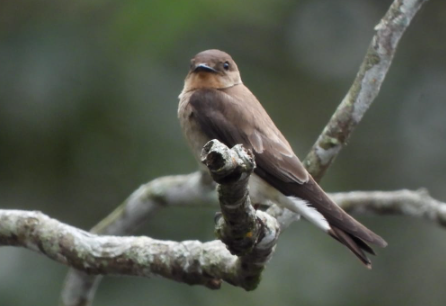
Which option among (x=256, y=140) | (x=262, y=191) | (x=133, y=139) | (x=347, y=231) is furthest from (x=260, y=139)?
(x=133, y=139)

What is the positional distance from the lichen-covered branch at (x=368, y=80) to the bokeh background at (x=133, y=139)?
4.59 feet

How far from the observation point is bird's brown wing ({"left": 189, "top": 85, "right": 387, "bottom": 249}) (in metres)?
4.20

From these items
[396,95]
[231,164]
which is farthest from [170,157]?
[231,164]

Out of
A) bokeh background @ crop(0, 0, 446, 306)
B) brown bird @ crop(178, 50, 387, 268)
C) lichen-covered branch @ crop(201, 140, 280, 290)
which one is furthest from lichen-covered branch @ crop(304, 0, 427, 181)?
bokeh background @ crop(0, 0, 446, 306)

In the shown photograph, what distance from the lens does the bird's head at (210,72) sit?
16.1 feet

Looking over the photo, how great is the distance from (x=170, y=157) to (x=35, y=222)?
2.10m

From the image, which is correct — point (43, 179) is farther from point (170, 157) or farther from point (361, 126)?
point (361, 126)

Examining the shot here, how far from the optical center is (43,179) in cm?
609

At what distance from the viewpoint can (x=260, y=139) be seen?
14.7ft

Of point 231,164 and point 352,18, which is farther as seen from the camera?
point 352,18

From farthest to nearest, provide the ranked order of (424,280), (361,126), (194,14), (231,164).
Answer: (361,126) → (424,280) → (194,14) → (231,164)

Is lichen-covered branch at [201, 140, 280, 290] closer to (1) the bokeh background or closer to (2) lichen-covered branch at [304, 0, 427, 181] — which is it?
(2) lichen-covered branch at [304, 0, 427, 181]

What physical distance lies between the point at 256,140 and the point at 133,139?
6.13ft

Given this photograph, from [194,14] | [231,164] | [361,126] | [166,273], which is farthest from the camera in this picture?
[361,126]
